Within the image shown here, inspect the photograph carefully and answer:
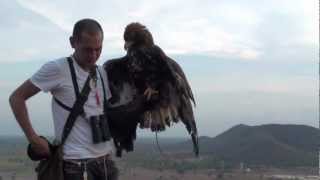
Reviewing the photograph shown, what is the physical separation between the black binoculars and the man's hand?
1.01 ft

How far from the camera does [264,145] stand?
6738 centimetres

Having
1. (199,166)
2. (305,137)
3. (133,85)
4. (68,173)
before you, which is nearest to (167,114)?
(133,85)

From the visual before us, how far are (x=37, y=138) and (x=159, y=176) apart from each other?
1805 inches

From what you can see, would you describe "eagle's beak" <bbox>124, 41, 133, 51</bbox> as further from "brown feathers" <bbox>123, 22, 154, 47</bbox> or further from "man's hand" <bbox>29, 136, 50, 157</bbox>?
"man's hand" <bbox>29, 136, 50, 157</bbox>

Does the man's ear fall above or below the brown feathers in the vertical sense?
below

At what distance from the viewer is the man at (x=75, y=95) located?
4797mm

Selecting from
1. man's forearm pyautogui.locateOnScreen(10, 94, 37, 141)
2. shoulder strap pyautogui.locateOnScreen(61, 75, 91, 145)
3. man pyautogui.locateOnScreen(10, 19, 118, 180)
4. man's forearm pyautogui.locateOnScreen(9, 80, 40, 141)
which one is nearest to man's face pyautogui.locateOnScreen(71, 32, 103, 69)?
man pyautogui.locateOnScreen(10, 19, 118, 180)

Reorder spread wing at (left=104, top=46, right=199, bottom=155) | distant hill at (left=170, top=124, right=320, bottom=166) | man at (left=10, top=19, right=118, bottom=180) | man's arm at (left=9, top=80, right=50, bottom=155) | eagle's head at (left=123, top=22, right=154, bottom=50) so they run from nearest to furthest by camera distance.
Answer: man's arm at (left=9, top=80, right=50, bottom=155)
man at (left=10, top=19, right=118, bottom=180)
spread wing at (left=104, top=46, right=199, bottom=155)
eagle's head at (left=123, top=22, right=154, bottom=50)
distant hill at (left=170, top=124, right=320, bottom=166)

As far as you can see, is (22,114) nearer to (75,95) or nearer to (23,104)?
(23,104)

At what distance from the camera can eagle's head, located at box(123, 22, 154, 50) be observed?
5223 millimetres

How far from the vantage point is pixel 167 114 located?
507 centimetres

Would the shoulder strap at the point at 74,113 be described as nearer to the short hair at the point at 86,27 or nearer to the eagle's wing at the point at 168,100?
the short hair at the point at 86,27

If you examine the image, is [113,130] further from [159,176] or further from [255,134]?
[255,134]

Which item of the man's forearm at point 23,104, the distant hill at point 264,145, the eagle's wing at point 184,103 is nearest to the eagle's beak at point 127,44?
the eagle's wing at point 184,103
